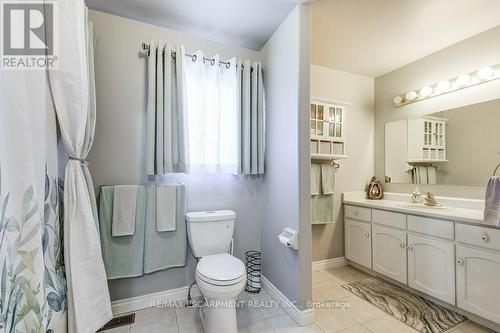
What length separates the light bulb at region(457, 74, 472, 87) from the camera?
200 centimetres

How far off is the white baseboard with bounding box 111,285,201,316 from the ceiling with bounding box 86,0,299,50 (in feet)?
7.43

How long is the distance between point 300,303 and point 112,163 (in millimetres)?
1781

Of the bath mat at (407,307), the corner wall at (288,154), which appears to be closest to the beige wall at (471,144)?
the bath mat at (407,307)

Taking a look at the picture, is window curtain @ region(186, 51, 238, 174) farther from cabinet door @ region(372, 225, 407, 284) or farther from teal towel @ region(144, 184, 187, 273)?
cabinet door @ region(372, 225, 407, 284)

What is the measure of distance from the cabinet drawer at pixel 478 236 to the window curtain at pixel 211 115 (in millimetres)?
1789

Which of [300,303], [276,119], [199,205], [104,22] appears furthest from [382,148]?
[104,22]

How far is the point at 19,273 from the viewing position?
74 cm

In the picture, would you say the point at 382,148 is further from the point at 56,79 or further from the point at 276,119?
the point at 56,79

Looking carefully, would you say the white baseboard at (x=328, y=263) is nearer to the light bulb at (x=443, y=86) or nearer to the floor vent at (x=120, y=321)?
the floor vent at (x=120, y=321)

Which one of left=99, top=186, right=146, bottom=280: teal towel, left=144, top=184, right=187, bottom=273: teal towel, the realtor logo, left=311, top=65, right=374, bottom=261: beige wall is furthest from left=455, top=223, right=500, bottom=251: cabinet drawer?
the realtor logo

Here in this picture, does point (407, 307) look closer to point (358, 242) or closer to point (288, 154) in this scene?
point (358, 242)

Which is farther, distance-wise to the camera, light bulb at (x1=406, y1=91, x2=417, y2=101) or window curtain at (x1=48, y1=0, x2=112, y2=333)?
light bulb at (x1=406, y1=91, x2=417, y2=101)

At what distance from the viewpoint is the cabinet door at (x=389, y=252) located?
1994 millimetres

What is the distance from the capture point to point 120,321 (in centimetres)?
162
